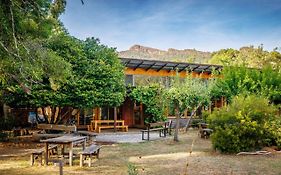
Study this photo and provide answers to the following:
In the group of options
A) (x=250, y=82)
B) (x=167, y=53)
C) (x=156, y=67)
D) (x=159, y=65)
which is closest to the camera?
(x=250, y=82)

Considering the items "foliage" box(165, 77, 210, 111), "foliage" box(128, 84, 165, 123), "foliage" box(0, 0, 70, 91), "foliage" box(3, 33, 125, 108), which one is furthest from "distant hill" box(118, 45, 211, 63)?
"foliage" box(0, 0, 70, 91)

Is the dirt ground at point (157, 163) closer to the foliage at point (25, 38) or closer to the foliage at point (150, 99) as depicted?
the foliage at point (25, 38)

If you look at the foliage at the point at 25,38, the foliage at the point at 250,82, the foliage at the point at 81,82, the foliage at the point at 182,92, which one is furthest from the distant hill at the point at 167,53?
the foliage at the point at 25,38

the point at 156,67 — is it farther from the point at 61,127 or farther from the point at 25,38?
the point at 25,38

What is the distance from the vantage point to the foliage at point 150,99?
2428 centimetres

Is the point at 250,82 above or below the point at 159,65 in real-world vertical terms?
below

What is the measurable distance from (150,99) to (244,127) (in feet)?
40.0

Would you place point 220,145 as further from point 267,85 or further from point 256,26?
point 267,85

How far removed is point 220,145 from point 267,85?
13746mm

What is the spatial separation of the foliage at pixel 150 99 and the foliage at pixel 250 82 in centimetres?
416

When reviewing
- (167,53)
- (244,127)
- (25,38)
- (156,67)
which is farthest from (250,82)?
(167,53)

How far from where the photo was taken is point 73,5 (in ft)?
26.1

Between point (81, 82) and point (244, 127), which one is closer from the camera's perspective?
point (244, 127)

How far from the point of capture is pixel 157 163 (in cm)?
1093
